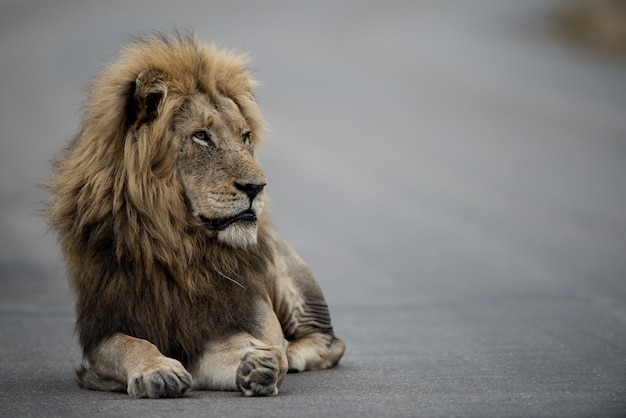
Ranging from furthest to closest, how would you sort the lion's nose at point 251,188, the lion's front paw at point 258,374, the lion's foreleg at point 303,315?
the lion's foreleg at point 303,315 < the lion's nose at point 251,188 < the lion's front paw at point 258,374

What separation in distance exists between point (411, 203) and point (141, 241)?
413 inches

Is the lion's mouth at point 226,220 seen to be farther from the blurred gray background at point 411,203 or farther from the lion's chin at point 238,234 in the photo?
the blurred gray background at point 411,203

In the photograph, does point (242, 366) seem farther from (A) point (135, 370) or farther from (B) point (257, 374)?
(A) point (135, 370)

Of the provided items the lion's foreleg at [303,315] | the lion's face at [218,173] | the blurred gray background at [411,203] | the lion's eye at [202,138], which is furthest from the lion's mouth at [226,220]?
the lion's foreleg at [303,315]

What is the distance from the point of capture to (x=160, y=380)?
20.8 ft

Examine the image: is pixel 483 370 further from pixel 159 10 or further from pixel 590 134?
pixel 159 10

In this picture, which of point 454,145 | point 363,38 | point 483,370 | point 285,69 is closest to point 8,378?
point 483,370

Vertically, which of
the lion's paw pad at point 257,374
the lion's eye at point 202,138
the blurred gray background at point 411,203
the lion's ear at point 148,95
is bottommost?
the blurred gray background at point 411,203

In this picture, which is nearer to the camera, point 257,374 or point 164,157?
point 257,374

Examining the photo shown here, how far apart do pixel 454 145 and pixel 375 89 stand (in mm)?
5194

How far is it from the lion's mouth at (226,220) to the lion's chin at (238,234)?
2cm

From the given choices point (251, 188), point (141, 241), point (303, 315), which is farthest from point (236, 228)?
point (303, 315)

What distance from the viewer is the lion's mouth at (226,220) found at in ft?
22.3

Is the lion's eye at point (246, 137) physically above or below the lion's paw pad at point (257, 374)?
above
